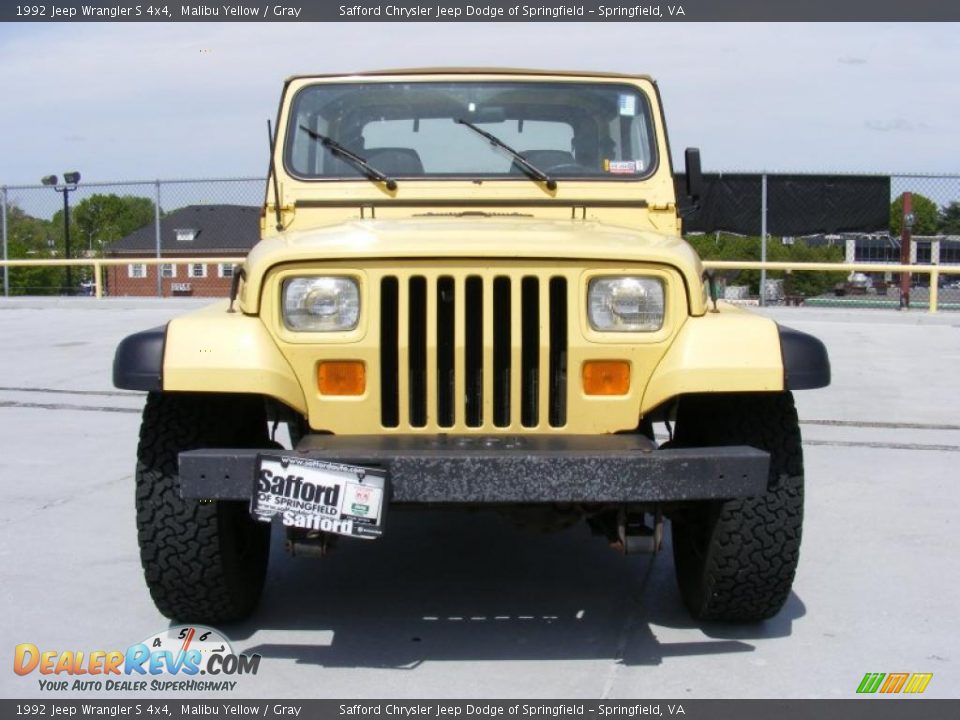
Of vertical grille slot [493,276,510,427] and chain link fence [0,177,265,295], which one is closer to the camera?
vertical grille slot [493,276,510,427]

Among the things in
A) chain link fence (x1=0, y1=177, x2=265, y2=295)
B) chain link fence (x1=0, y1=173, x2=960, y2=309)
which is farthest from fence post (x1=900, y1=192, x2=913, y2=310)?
chain link fence (x1=0, y1=177, x2=265, y2=295)

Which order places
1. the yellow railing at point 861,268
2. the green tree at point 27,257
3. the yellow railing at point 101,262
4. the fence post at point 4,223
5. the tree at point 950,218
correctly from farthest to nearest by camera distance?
the green tree at point 27,257 → the fence post at point 4,223 → the yellow railing at point 101,262 → the tree at point 950,218 → the yellow railing at point 861,268

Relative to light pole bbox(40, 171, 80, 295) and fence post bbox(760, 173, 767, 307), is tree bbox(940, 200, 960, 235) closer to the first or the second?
fence post bbox(760, 173, 767, 307)

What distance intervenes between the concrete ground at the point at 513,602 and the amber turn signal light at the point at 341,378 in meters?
0.81

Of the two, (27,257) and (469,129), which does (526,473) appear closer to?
(469,129)

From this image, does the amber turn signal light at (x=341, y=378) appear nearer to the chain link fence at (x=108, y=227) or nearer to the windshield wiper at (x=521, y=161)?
the windshield wiper at (x=521, y=161)

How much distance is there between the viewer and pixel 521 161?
456 cm

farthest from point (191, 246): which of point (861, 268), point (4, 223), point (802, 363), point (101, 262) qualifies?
point (802, 363)

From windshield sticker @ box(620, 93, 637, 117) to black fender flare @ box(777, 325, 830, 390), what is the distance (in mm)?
1647

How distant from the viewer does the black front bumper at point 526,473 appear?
3105 millimetres

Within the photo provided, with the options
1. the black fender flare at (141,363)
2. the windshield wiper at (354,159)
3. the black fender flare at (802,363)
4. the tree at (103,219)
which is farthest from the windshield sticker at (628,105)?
the tree at (103,219)

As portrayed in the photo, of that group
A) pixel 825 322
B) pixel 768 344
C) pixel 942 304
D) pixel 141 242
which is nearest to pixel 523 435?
pixel 768 344

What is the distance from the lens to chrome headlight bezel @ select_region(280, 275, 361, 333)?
133 inches

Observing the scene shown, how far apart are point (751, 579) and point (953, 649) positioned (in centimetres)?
66
